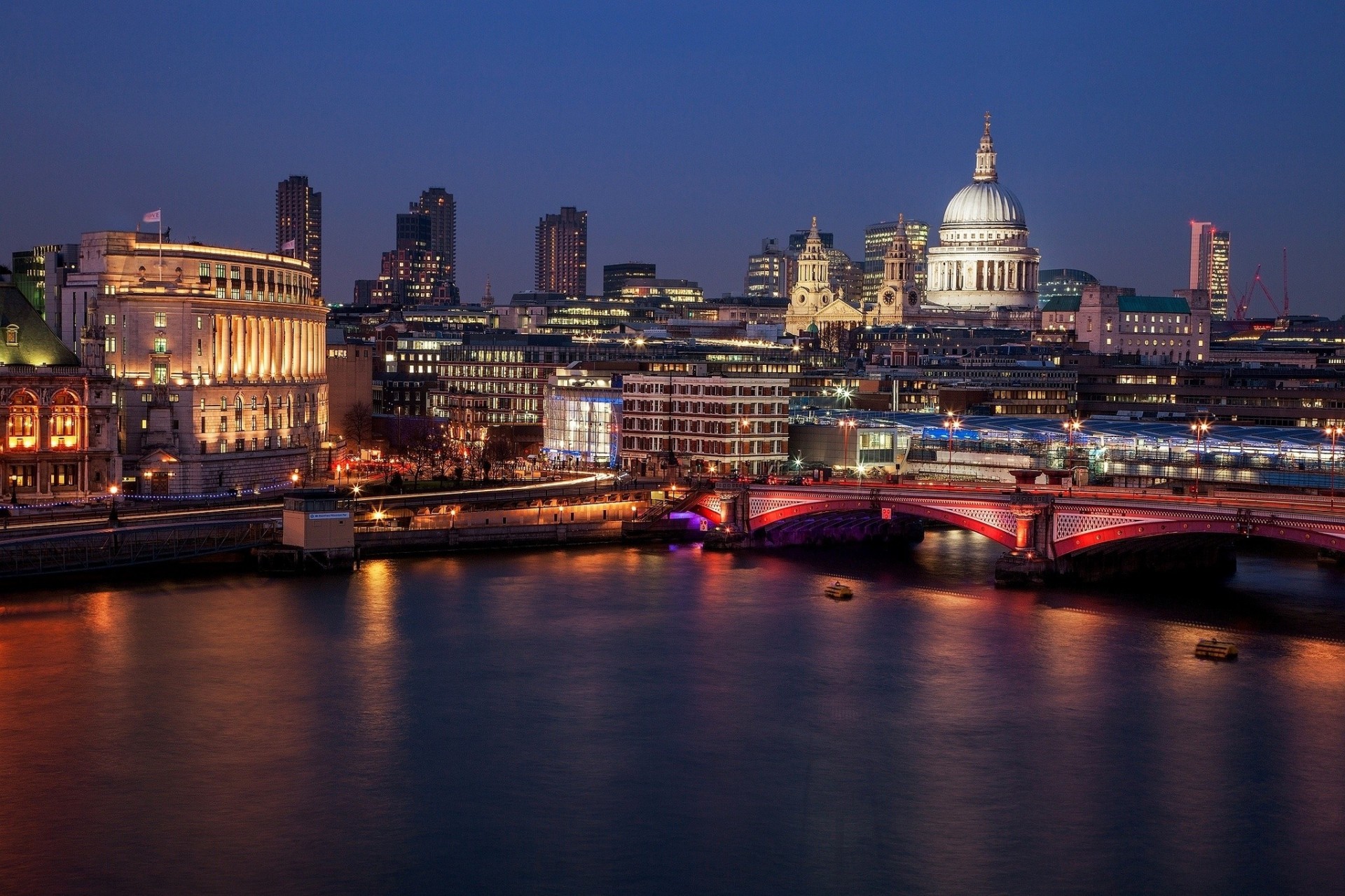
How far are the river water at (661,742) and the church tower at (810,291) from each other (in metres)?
95.2

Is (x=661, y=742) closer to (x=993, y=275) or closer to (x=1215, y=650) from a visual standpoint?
(x=1215, y=650)

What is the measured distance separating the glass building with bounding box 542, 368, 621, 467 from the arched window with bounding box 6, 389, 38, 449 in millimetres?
23835

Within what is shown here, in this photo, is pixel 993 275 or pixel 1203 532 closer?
pixel 1203 532

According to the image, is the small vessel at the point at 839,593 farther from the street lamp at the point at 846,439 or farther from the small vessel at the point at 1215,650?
the street lamp at the point at 846,439

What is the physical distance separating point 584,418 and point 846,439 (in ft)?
41.8

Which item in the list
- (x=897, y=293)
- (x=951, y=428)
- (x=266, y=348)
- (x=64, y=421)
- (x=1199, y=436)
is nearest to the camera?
(x=64, y=421)

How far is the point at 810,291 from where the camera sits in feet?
474

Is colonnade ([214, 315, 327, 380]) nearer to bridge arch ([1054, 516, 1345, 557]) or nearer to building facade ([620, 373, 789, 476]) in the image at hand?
building facade ([620, 373, 789, 476])

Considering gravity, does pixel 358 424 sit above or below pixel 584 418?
below

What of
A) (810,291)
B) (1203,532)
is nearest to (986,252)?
(810,291)

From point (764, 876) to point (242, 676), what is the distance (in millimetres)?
14763

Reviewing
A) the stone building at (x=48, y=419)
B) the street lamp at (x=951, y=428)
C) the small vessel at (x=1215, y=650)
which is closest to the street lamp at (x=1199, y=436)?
the street lamp at (x=951, y=428)

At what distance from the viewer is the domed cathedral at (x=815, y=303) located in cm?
14012

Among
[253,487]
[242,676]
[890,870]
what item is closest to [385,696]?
[242,676]
